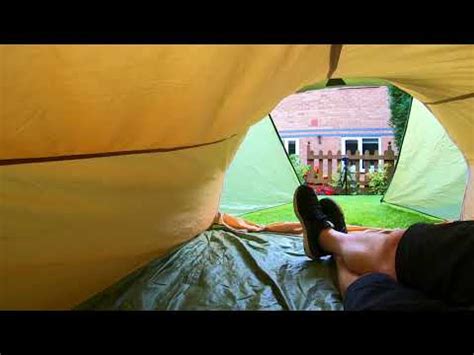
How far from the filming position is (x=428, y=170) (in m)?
2.18

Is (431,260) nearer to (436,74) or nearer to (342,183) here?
(436,74)

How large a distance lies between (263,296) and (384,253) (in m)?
0.31

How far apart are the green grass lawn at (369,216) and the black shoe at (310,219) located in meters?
0.82

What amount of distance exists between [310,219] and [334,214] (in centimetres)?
13

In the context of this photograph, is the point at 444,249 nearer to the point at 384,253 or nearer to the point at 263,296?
the point at 384,253

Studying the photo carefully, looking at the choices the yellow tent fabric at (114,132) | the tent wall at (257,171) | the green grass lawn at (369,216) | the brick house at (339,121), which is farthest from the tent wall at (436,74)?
the brick house at (339,121)

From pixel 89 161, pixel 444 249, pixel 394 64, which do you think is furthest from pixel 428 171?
pixel 89 161

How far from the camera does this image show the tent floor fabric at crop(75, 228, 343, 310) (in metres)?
0.93

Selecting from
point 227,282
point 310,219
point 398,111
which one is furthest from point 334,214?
point 398,111

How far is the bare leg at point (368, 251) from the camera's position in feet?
2.91

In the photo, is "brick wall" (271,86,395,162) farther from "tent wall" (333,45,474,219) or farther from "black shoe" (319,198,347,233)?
"black shoe" (319,198,347,233)

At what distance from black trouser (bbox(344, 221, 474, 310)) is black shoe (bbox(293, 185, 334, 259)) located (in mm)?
409

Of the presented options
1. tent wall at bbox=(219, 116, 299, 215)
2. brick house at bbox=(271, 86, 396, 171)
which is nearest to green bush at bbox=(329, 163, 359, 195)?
brick house at bbox=(271, 86, 396, 171)
